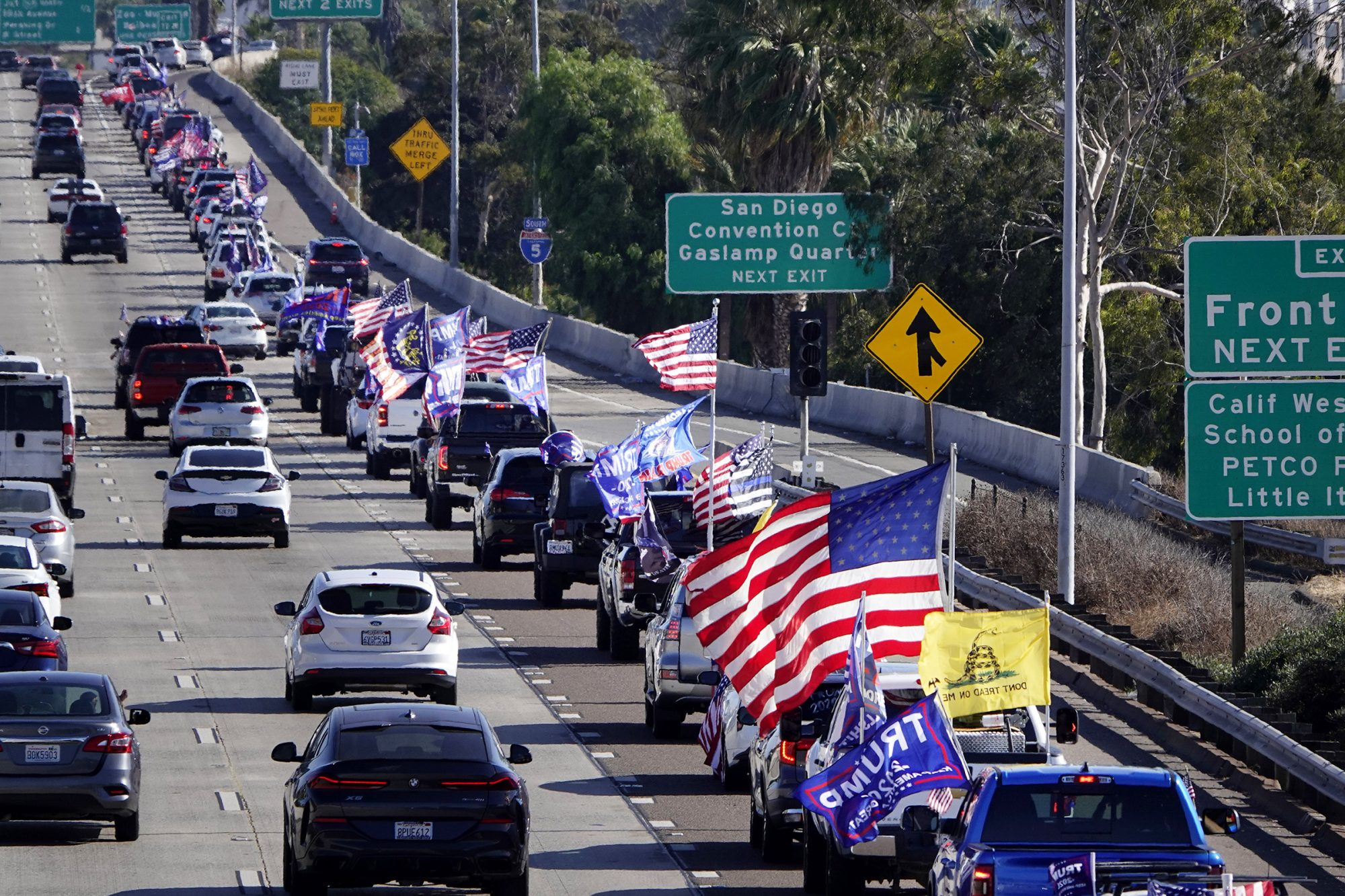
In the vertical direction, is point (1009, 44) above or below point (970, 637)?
above

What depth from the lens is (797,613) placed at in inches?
701

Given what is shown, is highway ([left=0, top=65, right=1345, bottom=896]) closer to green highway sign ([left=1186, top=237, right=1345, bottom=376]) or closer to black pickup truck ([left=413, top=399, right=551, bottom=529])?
black pickup truck ([left=413, top=399, right=551, bottom=529])

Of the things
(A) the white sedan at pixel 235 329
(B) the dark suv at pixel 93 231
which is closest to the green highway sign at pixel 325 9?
(B) the dark suv at pixel 93 231

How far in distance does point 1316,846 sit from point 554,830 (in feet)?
18.4

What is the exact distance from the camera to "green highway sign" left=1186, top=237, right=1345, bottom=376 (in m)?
21.5

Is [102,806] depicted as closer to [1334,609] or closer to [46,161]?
[1334,609]

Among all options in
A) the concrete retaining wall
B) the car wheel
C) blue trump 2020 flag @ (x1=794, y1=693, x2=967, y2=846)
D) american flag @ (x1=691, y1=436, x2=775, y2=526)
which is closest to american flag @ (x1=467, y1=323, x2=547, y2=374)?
the concrete retaining wall

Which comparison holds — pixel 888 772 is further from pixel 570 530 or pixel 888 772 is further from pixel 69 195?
pixel 69 195

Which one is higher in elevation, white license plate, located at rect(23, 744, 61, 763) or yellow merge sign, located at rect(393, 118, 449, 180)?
yellow merge sign, located at rect(393, 118, 449, 180)

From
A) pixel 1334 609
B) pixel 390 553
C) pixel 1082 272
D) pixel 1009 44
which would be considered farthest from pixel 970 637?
pixel 1009 44

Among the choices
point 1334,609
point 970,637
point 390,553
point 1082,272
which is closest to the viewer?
point 970,637

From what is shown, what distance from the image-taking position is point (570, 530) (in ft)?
102

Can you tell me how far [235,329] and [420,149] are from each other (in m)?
24.7

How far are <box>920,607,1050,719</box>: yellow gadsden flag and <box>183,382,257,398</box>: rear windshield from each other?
29428 millimetres
